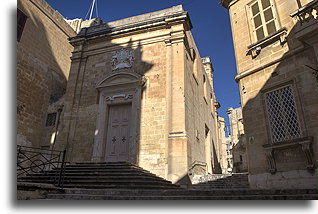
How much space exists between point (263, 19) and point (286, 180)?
17.6 feet

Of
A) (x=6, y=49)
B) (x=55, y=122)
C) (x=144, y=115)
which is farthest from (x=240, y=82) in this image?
(x=55, y=122)

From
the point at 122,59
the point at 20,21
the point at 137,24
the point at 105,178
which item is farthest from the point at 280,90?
the point at 20,21

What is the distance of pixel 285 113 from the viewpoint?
6223 millimetres

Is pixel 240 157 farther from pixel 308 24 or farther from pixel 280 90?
pixel 308 24

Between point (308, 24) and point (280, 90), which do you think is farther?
point (280, 90)

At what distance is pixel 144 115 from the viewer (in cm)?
931

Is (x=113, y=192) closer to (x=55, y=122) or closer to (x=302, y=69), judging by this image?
(x=302, y=69)

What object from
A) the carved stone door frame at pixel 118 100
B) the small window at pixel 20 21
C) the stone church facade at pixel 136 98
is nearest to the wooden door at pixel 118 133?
the stone church facade at pixel 136 98

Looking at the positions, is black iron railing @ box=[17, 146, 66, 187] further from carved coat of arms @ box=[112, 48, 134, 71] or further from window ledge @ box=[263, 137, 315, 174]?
window ledge @ box=[263, 137, 315, 174]

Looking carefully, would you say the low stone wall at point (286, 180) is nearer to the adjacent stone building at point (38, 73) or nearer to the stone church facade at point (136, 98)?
the stone church facade at point (136, 98)

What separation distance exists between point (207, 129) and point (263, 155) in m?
7.49

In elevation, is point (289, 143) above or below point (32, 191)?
above

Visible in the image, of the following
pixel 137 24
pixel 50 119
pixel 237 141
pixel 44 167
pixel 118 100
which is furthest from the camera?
pixel 237 141

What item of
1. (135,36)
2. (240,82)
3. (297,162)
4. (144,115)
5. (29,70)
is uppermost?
(135,36)
